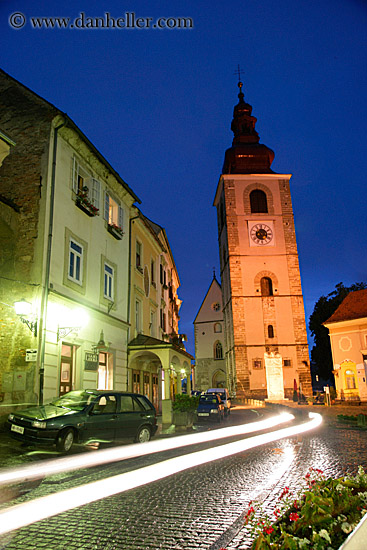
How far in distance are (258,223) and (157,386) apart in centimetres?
3279

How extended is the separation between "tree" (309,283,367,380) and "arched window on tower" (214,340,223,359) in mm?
18133

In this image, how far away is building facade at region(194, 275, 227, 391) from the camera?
Result: 68938 mm

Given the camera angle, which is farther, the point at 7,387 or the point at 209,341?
the point at 209,341

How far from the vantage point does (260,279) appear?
53719 millimetres

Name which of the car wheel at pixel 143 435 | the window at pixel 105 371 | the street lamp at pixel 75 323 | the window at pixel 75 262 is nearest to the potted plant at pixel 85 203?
the window at pixel 75 262

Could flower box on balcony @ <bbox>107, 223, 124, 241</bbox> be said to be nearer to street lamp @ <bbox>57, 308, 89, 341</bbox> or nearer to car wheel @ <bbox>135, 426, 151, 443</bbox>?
street lamp @ <bbox>57, 308, 89, 341</bbox>

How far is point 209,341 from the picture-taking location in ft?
234

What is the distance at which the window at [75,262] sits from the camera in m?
16.5

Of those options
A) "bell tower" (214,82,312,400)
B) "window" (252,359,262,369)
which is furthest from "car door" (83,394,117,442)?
"window" (252,359,262,369)

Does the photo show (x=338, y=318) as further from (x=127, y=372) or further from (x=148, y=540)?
(x=148, y=540)

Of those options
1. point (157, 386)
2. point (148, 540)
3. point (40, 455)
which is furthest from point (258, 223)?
point (148, 540)

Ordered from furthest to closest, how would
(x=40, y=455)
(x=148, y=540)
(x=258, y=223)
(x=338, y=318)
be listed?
(x=258, y=223), (x=338, y=318), (x=40, y=455), (x=148, y=540)

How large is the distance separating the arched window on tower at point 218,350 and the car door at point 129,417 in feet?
190

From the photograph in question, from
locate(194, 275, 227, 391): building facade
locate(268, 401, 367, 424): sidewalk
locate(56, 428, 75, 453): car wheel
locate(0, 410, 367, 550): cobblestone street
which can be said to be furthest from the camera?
locate(194, 275, 227, 391): building facade
